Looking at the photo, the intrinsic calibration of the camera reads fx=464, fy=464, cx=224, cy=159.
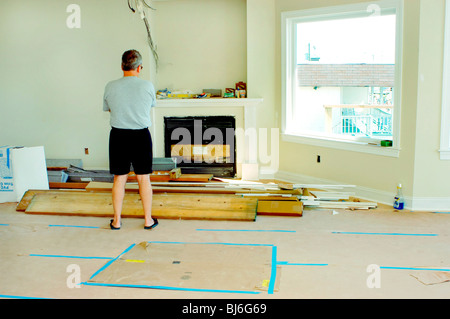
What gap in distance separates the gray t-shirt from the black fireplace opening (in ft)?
8.51

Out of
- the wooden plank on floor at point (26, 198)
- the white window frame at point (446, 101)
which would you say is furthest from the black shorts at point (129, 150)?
the white window frame at point (446, 101)

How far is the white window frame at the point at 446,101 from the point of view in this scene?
14.1ft

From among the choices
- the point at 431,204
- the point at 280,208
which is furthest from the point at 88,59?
the point at 431,204

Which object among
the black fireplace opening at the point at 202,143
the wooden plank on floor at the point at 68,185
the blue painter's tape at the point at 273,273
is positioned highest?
the black fireplace opening at the point at 202,143

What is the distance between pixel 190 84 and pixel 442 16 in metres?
3.36

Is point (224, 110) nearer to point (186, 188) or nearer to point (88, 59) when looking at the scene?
point (186, 188)

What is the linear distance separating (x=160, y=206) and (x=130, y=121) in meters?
1.03

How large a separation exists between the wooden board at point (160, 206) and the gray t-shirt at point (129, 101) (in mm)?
961

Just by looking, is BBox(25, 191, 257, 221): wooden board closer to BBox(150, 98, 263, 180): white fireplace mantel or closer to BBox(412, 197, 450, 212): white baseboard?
BBox(412, 197, 450, 212): white baseboard

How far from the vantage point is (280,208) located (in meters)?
4.46

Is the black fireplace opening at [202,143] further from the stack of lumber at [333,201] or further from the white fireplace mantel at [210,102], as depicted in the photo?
the stack of lumber at [333,201]
